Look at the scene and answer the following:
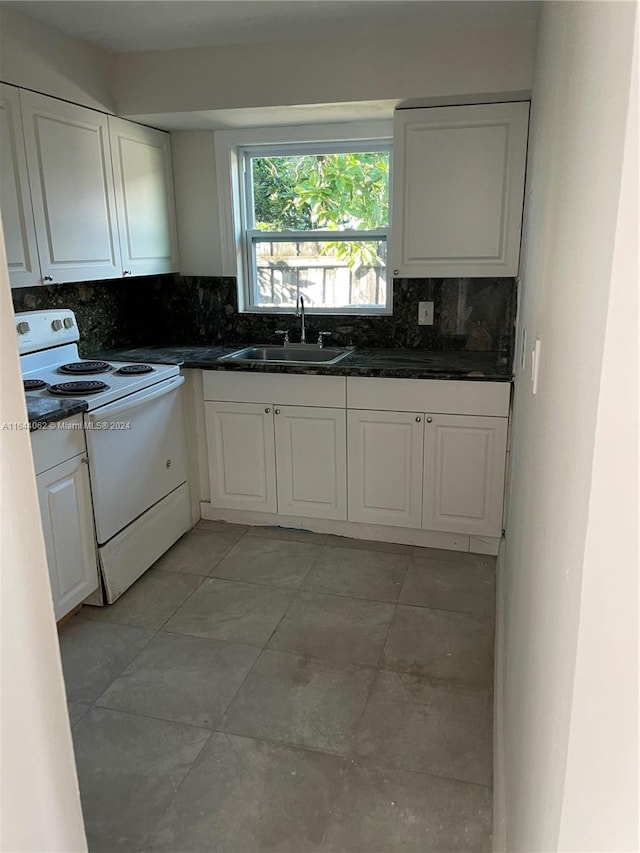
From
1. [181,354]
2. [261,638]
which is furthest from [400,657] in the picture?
[181,354]

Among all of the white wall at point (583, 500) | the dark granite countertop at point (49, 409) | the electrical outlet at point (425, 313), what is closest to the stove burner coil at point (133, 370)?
the dark granite countertop at point (49, 409)

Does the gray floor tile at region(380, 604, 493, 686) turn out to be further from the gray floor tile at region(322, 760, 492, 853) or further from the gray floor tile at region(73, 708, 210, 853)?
the gray floor tile at region(73, 708, 210, 853)

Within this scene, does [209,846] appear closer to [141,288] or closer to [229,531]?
[229,531]

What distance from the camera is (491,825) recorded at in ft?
5.61

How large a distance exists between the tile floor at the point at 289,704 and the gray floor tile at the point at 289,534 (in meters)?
0.15

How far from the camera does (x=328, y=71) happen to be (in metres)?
2.90

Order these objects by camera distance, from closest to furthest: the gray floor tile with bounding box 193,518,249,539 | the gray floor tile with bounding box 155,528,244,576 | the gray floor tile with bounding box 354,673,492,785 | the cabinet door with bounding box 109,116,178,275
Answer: the gray floor tile with bounding box 354,673,492,785 → the gray floor tile with bounding box 155,528,244,576 → the cabinet door with bounding box 109,116,178,275 → the gray floor tile with bounding box 193,518,249,539

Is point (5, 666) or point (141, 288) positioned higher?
point (141, 288)

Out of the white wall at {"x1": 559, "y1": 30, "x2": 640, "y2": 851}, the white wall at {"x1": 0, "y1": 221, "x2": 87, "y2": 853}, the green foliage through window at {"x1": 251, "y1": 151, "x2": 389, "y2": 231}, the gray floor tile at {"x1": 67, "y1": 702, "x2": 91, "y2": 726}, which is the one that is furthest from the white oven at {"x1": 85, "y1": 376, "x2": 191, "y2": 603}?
the white wall at {"x1": 559, "y1": 30, "x2": 640, "y2": 851}

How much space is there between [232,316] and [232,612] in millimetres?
1781

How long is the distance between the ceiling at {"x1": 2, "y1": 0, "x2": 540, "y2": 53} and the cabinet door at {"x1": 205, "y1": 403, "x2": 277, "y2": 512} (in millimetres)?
1641

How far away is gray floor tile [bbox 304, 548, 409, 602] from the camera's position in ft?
9.42

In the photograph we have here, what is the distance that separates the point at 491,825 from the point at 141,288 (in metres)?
3.22

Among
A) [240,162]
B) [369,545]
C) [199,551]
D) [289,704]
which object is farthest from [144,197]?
[289,704]
